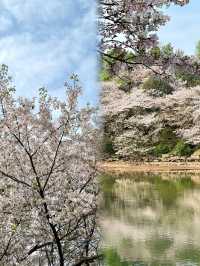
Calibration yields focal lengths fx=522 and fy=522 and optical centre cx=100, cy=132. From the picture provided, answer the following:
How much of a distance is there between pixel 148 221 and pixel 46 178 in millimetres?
431

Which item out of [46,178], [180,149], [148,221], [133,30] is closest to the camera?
[133,30]

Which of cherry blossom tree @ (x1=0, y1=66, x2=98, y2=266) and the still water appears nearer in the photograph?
the still water

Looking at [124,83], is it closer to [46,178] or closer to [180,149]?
[46,178]

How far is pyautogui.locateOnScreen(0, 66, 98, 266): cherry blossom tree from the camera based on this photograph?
1.75 m

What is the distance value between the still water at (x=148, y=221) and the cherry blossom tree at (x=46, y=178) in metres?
0.19

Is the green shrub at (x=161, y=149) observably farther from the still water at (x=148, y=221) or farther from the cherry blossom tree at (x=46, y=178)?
the cherry blossom tree at (x=46, y=178)

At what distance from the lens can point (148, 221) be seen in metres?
1.99

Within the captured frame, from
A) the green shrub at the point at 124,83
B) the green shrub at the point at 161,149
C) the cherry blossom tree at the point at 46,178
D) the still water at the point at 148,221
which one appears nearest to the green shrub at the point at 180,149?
the still water at the point at 148,221

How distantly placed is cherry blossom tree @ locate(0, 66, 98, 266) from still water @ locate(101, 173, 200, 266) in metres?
0.19

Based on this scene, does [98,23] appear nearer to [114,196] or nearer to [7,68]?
[114,196]

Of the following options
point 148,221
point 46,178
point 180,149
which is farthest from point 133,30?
point 180,149

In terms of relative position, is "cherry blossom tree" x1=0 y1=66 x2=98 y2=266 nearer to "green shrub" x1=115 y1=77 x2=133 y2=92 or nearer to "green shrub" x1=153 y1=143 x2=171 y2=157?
"green shrub" x1=153 y1=143 x2=171 y2=157

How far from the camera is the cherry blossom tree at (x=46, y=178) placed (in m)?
1.75

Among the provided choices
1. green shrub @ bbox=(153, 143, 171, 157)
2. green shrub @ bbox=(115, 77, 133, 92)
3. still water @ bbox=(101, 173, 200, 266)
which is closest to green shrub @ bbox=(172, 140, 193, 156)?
still water @ bbox=(101, 173, 200, 266)
